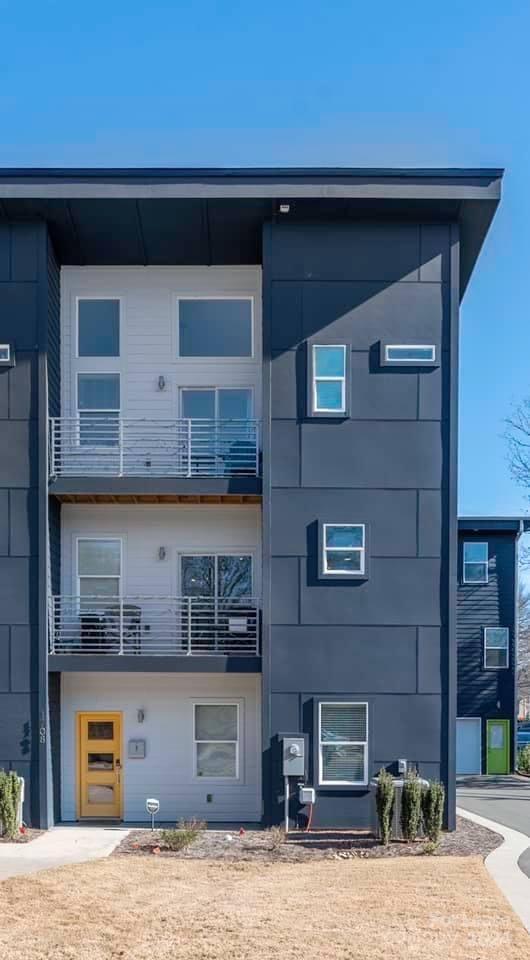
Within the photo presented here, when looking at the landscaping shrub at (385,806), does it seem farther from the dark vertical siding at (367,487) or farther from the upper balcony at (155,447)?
the upper balcony at (155,447)

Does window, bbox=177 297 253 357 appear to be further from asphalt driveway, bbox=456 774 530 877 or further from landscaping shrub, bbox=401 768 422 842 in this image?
asphalt driveway, bbox=456 774 530 877

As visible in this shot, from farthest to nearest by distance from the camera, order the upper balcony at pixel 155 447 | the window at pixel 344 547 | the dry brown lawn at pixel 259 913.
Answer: the upper balcony at pixel 155 447 < the window at pixel 344 547 < the dry brown lawn at pixel 259 913

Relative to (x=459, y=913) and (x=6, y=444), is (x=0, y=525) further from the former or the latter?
(x=459, y=913)

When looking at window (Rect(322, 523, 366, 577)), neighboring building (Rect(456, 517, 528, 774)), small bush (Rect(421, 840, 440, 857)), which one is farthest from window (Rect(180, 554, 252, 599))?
neighboring building (Rect(456, 517, 528, 774))

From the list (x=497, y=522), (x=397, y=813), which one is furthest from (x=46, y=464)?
(x=497, y=522)

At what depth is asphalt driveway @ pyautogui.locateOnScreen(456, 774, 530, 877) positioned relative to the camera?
14.4 meters

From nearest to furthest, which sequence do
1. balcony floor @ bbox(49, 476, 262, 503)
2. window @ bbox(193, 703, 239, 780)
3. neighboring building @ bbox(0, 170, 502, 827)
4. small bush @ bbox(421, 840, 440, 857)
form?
small bush @ bbox(421, 840, 440, 857), neighboring building @ bbox(0, 170, 502, 827), balcony floor @ bbox(49, 476, 262, 503), window @ bbox(193, 703, 239, 780)

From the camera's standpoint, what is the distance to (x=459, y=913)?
832 centimetres

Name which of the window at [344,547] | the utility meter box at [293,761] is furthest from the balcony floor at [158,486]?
the utility meter box at [293,761]

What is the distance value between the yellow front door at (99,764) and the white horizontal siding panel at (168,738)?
0.38ft

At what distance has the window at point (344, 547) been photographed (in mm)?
13227

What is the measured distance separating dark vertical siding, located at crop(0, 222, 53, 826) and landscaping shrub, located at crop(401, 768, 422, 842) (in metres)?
5.63

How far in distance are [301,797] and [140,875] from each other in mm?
3350

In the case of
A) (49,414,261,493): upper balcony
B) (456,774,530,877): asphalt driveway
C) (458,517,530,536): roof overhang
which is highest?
(49,414,261,493): upper balcony
